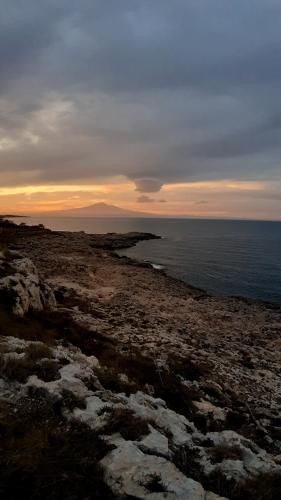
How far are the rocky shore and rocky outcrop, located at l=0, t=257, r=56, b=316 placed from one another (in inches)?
3.7

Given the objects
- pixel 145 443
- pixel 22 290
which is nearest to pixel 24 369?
pixel 145 443

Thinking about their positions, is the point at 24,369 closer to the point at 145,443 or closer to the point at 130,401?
the point at 130,401

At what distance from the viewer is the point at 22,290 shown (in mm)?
21234

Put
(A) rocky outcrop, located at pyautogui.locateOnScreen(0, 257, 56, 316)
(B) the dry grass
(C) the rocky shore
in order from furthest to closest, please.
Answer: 1. (A) rocky outcrop, located at pyautogui.locateOnScreen(0, 257, 56, 316)
2. (B) the dry grass
3. (C) the rocky shore

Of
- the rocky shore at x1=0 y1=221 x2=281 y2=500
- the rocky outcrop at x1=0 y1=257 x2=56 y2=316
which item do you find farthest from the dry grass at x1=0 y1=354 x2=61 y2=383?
the rocky outcrop at x1=0 y1=257 x2=56 y2=316

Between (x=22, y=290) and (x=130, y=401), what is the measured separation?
496 inches

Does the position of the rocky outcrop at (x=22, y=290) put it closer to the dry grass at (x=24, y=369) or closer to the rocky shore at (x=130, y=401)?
the rocky shore at (x=130, y=401)

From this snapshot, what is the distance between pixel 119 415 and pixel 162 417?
181 cm

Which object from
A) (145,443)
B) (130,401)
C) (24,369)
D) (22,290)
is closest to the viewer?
(145,443)

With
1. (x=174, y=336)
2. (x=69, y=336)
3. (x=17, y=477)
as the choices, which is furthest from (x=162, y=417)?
(x=174, y=336)

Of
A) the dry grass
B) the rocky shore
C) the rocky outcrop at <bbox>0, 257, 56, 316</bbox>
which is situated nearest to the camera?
the rocky shore

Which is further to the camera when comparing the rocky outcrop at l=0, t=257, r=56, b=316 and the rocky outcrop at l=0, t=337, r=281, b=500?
the rocky outcrop at l=0, t=257, r=56, b=316

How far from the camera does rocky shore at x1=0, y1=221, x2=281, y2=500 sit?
22.2 feet

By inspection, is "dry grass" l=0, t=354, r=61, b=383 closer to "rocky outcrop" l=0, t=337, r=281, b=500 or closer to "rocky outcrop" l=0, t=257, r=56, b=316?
"rocky outcrop" l=0, t=337, r=281, b=500
